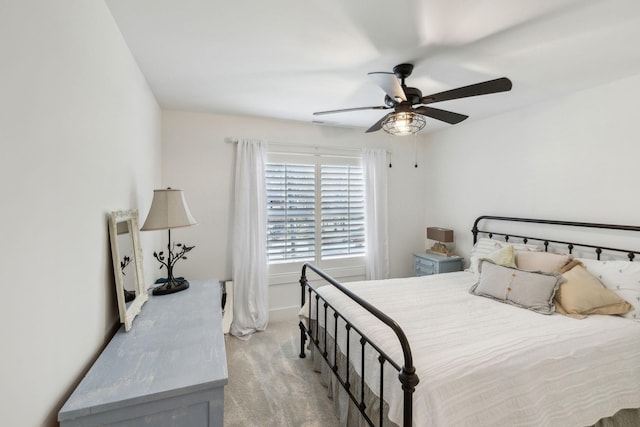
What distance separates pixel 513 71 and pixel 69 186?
294cm

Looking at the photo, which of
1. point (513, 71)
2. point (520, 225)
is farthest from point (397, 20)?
point (520, 225)

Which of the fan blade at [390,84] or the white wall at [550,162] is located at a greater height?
the fan blade at [390,84]

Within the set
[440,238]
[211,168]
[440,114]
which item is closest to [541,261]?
[440,238]

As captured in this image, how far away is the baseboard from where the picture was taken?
3736mm

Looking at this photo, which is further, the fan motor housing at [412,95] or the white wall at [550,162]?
the white wall at [550,162]

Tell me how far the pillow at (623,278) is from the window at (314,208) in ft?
8.03

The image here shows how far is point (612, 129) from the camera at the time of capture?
2.49 metres

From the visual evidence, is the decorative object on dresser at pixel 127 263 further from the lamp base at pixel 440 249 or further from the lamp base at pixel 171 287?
the lamp base at pixel 440 249

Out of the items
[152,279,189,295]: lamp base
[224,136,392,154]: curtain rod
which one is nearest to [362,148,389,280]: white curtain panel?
[224,136,392,154]: curtain rod

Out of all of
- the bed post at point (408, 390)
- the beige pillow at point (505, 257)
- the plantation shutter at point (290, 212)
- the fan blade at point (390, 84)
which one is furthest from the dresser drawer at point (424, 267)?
the bed post at point (408, 390)

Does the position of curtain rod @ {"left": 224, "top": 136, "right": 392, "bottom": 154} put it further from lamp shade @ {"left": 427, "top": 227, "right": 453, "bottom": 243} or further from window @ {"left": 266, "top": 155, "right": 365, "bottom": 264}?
lamp shade @ {"left": 427, "top": 227, "right": 453, "bottom": 243}

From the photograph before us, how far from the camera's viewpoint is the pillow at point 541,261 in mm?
2488

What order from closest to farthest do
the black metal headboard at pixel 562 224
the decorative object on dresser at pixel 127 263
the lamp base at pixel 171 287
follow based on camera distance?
1. the decorative object on dresser at pixel 127 263
2. the lamp base at pixel 171 287
3. the black metal headboard at pixel 562 224

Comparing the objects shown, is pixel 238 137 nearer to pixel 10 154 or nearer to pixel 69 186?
pixel 69 186
